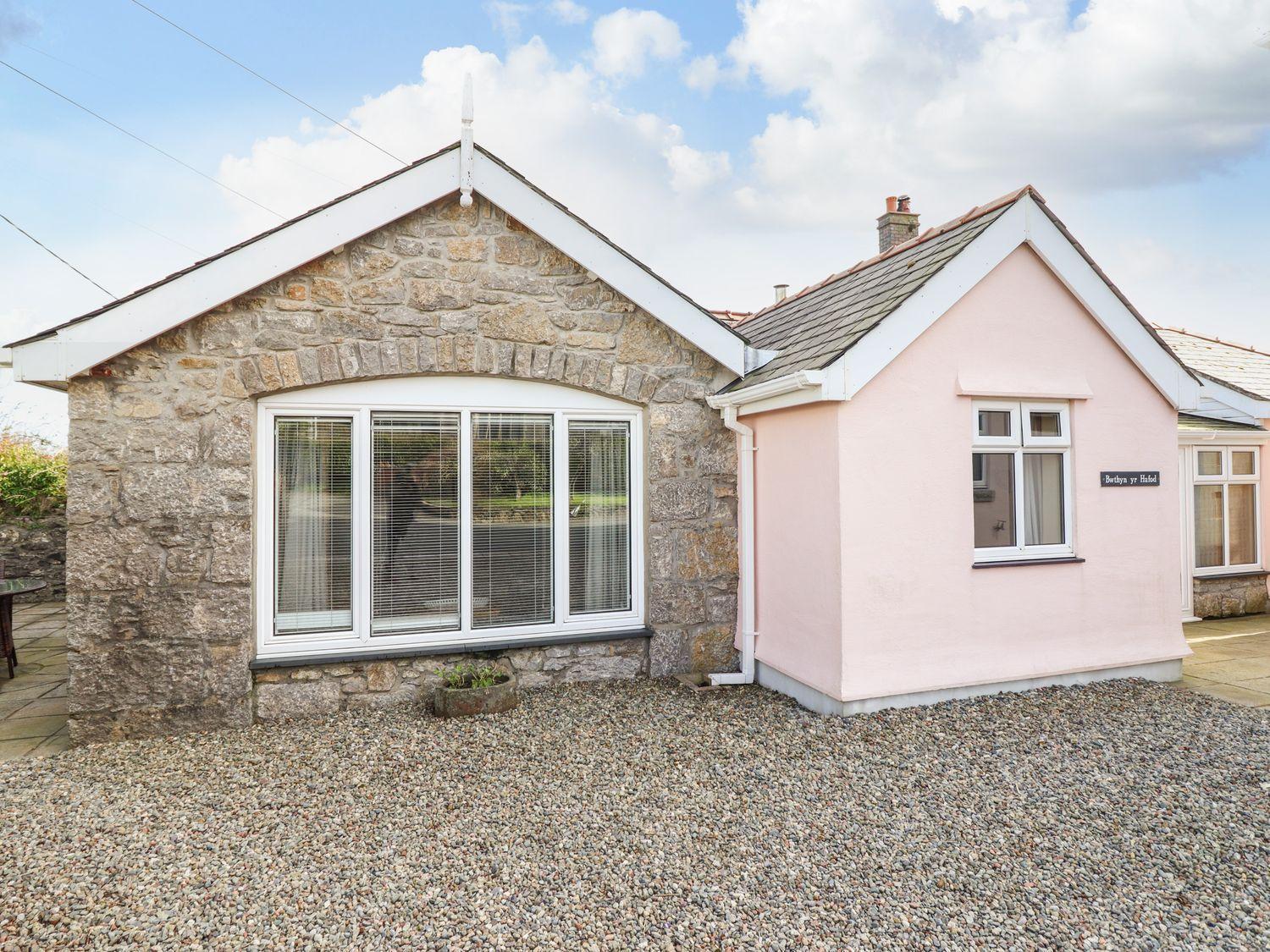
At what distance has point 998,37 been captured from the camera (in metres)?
10.6

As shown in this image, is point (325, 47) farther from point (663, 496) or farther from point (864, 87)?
point (663, 496)

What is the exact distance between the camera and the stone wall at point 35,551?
1200 cm

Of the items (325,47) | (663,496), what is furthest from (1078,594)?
(325,47)

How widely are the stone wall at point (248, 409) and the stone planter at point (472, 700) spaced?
1.44 m

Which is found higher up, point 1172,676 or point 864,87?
point 864,87

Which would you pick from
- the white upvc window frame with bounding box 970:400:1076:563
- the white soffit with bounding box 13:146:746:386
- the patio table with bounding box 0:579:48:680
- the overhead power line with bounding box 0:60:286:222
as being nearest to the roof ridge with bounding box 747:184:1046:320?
the white upvc window frame with bounding box 970:400:1076:563

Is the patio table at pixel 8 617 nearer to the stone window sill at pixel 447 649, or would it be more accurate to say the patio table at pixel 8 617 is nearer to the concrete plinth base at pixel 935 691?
the stone window sill at pixel 447 649

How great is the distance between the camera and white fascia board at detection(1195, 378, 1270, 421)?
9.48 meters

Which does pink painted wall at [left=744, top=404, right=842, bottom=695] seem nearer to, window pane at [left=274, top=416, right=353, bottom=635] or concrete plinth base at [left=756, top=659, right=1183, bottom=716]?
concrete plinth base at [left=756, top=659, right=1183, bottom=716]

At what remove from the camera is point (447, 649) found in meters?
5.91

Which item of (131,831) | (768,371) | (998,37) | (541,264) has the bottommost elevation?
(131,831)

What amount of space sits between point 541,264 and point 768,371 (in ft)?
7.45

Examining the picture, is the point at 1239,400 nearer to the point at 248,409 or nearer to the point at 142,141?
the point at 248,409

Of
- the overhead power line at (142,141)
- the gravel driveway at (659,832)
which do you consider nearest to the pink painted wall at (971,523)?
the gravel driveway at (659,832)
